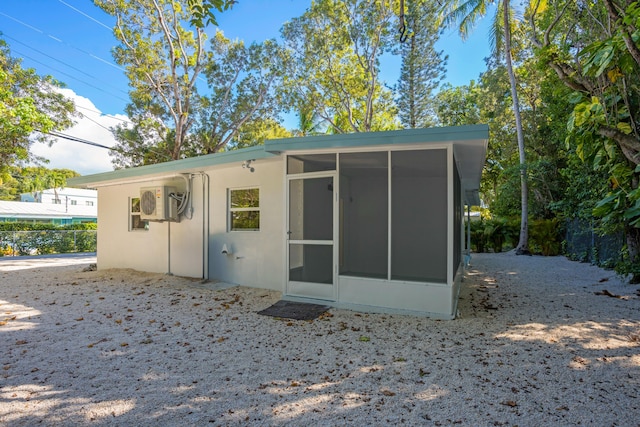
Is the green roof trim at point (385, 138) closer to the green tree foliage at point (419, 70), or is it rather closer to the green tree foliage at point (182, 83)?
the green tree foliage at point (182, 83)

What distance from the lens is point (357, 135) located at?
177 inches

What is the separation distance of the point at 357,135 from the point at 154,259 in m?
5.93

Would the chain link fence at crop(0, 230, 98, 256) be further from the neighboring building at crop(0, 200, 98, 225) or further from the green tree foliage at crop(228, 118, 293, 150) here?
the green tree foliage at crop(228, 118, 293, 150)

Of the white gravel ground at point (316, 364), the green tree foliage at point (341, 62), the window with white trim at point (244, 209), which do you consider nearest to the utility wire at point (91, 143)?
the green tree foliage at point (341, 62)

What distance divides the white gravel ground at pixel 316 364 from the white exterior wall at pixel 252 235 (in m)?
0.73

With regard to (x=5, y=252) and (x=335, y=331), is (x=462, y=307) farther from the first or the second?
(x=5, y=252)

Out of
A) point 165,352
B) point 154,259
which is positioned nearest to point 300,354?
point 165,352

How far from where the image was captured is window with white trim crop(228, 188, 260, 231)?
6336 mm

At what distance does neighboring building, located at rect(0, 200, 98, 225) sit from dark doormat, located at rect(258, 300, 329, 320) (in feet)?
70.4

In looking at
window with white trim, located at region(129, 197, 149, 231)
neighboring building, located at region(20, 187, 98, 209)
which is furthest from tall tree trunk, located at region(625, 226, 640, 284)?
neighboring building, located at region(20, 187, 98, 209)

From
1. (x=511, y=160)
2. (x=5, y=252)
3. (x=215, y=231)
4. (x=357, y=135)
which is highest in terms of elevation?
(x=511, y=160)

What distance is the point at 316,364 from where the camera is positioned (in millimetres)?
3105

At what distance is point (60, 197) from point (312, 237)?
37.9 metres

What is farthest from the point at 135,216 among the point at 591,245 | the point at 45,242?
the point at 591,245
